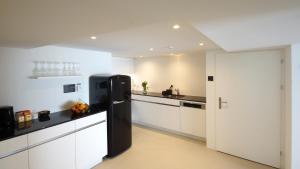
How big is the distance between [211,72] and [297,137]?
1699mm

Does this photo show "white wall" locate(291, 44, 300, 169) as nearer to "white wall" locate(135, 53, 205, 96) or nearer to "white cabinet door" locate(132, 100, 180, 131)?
"white wall" locate(135, 53, 205, 96)

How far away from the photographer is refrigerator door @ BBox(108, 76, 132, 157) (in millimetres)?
3227

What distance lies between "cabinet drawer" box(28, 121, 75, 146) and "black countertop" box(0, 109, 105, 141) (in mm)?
51

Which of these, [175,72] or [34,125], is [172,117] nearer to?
[175,72]

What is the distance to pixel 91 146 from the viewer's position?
290cm

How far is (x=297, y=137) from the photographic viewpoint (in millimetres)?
2385

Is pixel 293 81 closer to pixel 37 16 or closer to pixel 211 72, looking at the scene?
pixel 211 72

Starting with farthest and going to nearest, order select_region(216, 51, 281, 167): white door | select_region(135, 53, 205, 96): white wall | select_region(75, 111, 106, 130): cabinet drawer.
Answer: select_region(135, 53, 205, 96): white wall → select_region(216, 51, 281, 167): white door → select_region(75, 111, 106, 130): cabinet drawer

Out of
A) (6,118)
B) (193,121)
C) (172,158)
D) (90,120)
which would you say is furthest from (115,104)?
(193,121)

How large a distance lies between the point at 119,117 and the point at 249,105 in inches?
96.4

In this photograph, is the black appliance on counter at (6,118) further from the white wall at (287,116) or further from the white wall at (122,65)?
the white wall at (287,116)

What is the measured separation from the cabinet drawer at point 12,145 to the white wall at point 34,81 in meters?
0.75

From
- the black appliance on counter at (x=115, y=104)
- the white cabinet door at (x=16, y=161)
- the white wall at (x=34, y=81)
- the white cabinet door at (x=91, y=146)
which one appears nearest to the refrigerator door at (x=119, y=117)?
the black appliance on counter at (x=115, y=104)

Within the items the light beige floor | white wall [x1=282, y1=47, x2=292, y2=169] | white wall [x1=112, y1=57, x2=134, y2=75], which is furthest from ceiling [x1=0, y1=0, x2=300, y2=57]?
white wall [x1=112, y1=57, x2=134, y2=75]
